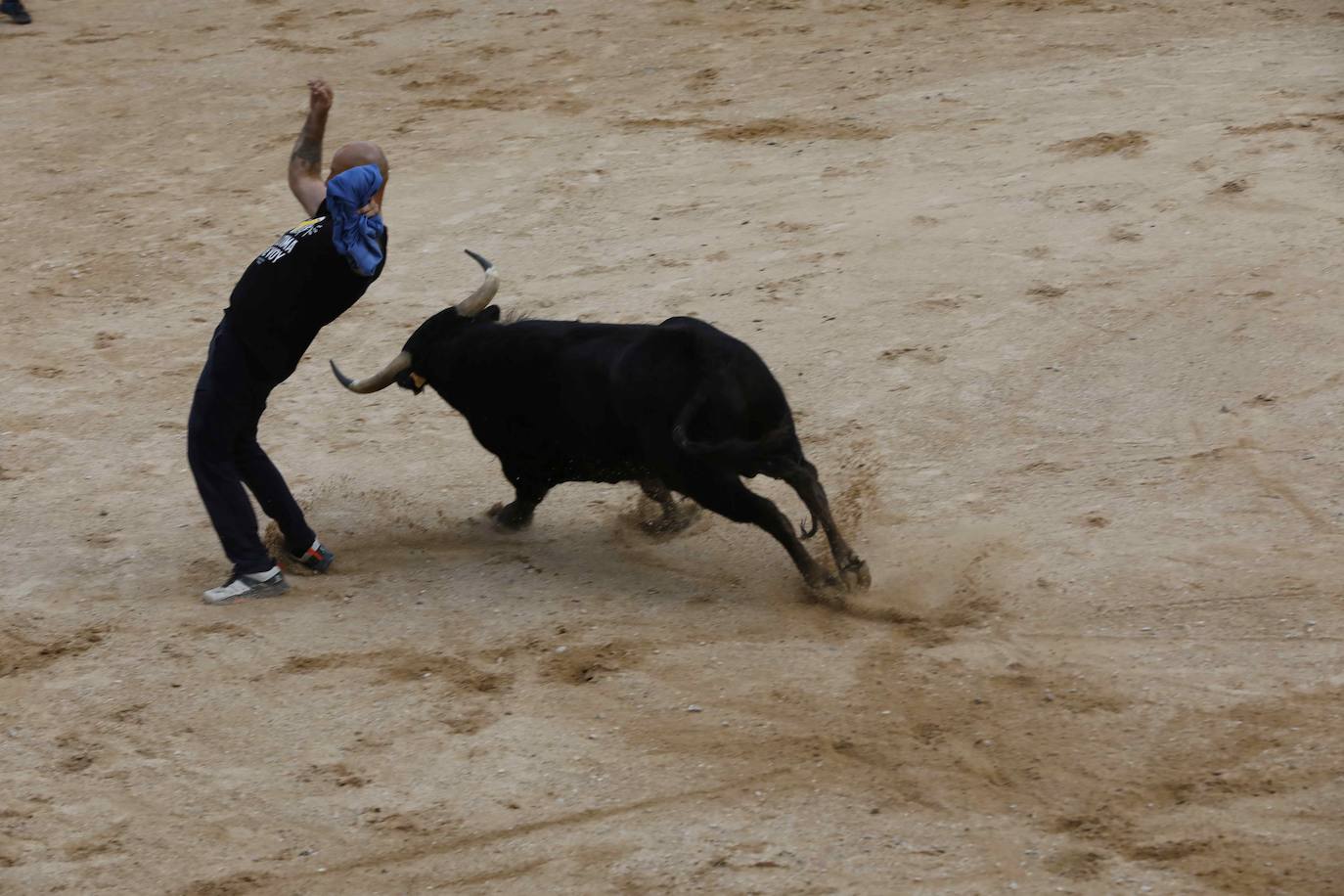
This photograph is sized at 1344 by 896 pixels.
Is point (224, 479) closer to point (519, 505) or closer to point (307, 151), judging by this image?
point (519, 505)

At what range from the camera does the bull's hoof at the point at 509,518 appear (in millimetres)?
6398

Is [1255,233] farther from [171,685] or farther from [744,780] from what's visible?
[171,685]

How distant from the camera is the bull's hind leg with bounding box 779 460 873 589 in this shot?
5516 millimetres

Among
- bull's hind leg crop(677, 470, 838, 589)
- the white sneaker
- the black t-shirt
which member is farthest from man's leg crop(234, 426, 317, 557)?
bull's hind leg crop(677, 470, 838, 589)

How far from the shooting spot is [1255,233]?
7.96 m

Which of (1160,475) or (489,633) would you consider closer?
(489,633)

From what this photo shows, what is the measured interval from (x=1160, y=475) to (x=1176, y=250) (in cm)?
216

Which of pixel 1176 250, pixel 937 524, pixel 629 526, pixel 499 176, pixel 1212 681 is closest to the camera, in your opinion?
pixel 1212 681

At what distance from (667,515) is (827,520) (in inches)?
38.4

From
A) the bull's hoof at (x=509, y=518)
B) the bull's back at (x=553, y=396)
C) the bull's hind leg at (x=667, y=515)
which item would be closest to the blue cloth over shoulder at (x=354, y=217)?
the bull's back at (x=553, y=396)

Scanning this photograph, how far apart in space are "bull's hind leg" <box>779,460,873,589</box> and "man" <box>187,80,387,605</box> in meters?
1.67

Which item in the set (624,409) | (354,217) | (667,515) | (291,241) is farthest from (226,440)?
(667,515)

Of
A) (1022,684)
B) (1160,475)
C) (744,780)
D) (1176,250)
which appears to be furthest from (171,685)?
(1176,250)

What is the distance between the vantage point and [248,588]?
5.99 m
